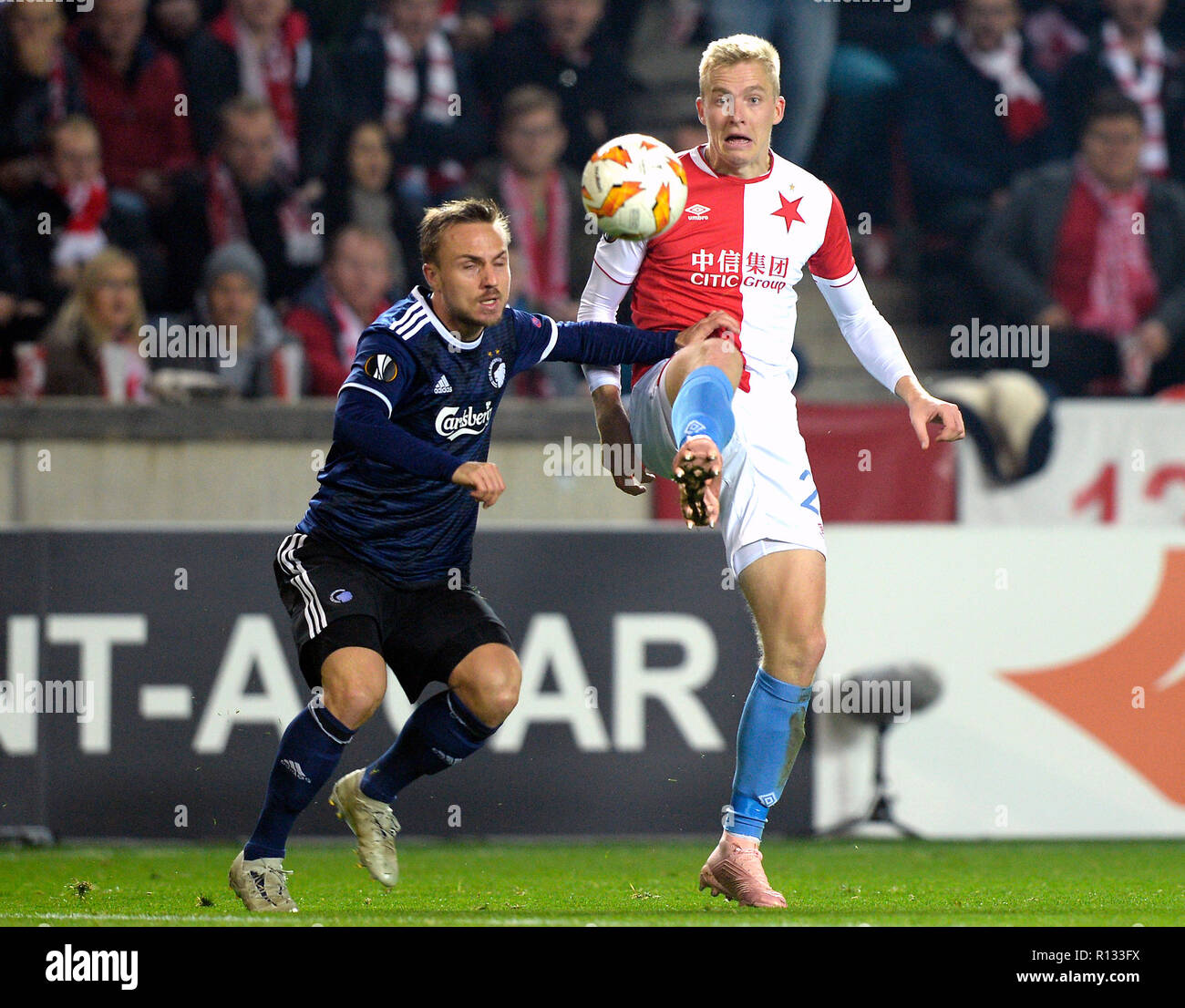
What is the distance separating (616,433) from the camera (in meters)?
5.60

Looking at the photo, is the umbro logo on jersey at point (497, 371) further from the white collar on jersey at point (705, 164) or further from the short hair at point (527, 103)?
the short hair at point (527, 103)

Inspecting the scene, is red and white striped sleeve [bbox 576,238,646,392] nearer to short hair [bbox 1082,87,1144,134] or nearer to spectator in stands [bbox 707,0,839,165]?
spectator in stands [bbox 707,0,839,165]

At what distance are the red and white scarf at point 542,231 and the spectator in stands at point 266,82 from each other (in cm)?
111

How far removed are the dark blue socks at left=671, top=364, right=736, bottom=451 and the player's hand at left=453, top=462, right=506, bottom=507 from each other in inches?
19.7

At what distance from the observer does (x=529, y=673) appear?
26.1 feet

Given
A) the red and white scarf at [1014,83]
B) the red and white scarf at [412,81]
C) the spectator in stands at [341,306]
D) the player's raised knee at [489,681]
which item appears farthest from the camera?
the red and white scarf at [1014,83]

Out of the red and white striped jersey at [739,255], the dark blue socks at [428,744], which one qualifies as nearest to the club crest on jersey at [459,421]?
the red and white striped jersey at [739,255]

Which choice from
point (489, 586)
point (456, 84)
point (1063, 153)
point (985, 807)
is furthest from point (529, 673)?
point (1063, 153)

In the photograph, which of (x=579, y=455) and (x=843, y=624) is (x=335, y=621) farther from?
(x=579, y=455)

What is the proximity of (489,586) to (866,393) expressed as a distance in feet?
11.8

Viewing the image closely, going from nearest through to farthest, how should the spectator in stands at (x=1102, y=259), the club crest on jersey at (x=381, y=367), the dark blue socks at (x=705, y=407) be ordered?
the dark blue socks at (x=705, y=407) → the club crest on jersey at (x=381, y=367) → the spectator in stands at (x=1102, y=259)

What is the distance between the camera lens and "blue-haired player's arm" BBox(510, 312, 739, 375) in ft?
17.7

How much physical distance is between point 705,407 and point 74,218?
635cm

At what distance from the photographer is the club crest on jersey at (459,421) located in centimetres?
536
